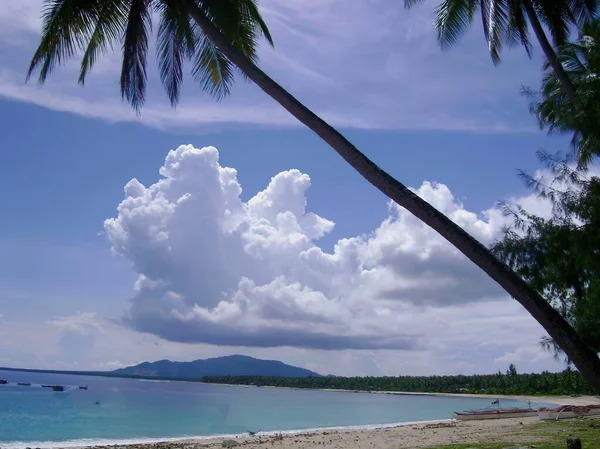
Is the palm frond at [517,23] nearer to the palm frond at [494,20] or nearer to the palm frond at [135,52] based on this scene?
the palm frond at [494,20]

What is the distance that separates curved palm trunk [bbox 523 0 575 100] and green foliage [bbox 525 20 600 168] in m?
0.25

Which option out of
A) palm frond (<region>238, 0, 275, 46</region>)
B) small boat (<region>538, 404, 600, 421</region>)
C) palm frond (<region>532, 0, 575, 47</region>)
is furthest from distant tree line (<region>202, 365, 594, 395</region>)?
palm frond (<region>238, 0, 275, 46</region>)

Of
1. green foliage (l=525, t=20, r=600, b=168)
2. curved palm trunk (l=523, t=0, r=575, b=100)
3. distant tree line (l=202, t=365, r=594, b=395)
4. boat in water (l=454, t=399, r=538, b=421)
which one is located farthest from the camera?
distant tree line (l=202, t=365, r=594, b=395)

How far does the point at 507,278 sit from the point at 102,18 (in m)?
8.90

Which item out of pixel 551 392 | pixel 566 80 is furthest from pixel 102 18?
pixel 551 392

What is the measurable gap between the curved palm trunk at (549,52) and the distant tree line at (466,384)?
27288 mm

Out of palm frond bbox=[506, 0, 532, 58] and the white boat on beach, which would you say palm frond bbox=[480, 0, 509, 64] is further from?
the white boat on beach

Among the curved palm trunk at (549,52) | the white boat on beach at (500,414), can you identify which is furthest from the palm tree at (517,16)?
the white boat on beach at (500,414)

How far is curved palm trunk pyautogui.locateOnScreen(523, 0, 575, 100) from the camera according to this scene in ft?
37.8

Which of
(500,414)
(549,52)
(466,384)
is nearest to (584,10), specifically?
(549,52)

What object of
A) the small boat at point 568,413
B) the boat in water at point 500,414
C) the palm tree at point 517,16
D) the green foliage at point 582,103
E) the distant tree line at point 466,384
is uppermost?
the palm tree at point 517,16

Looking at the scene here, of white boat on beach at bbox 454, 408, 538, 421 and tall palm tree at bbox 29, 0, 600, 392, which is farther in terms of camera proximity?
white boat on beach at bbox 454, 408, 538, 421

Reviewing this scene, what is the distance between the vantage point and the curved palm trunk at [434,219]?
6.64 meters

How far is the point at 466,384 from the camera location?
388 ft
